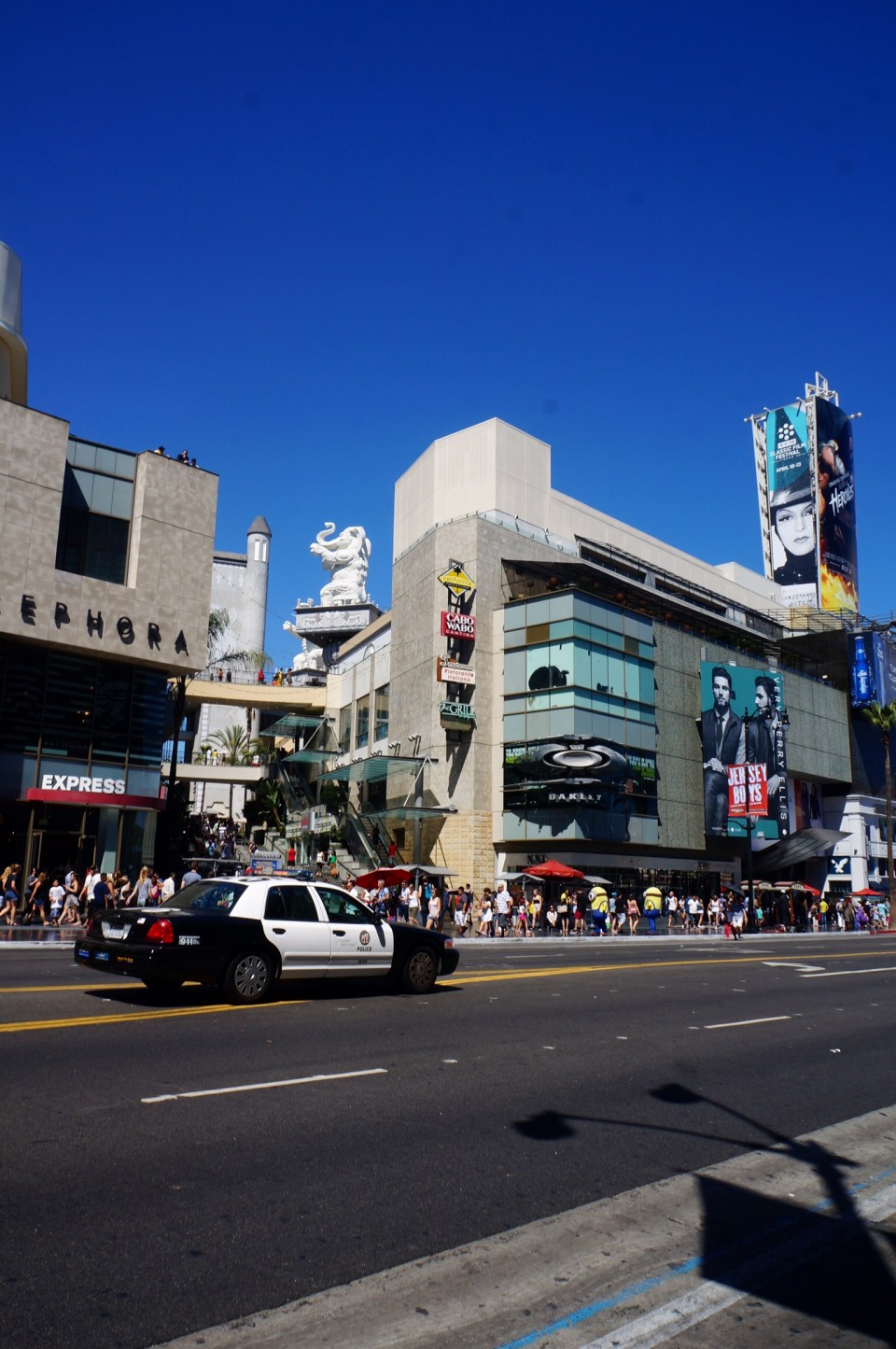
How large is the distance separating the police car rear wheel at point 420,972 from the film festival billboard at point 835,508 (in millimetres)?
83232

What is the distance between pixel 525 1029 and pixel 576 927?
99.4 ft

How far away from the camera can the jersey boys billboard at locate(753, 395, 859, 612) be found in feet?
303

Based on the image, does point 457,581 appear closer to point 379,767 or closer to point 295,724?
point 379,767

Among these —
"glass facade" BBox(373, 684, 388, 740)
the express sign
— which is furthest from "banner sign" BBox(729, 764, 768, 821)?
the express sign

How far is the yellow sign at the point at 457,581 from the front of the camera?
5253 cm

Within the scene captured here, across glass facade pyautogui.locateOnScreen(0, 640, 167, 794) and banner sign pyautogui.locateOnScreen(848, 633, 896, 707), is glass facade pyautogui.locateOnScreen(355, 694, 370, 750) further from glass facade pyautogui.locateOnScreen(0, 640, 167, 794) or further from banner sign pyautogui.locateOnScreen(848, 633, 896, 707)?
banner sign pyautogui.locateOnScreen(848, 633, 896, 707)

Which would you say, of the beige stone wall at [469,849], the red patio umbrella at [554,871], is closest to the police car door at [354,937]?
the red patio umbrella at [554,871]

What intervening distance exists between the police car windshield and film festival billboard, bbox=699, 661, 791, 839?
156ft

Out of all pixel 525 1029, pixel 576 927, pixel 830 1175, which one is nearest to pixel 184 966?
pixel 525 1029

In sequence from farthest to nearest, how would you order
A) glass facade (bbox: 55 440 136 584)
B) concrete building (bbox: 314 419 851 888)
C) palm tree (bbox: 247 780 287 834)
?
palm tree (bbox: 247 780 287 834)
concrete building (bbox: 314 419 851 888)
glass facade (bbox: 55 440 136 584)

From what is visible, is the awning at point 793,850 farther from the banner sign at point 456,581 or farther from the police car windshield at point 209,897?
the police car windshield at point 209,897

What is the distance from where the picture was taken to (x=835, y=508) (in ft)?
314

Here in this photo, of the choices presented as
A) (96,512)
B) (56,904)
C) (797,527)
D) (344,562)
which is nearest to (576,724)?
(96,512)

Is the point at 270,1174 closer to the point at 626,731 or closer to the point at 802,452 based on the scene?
the point at 626,731
